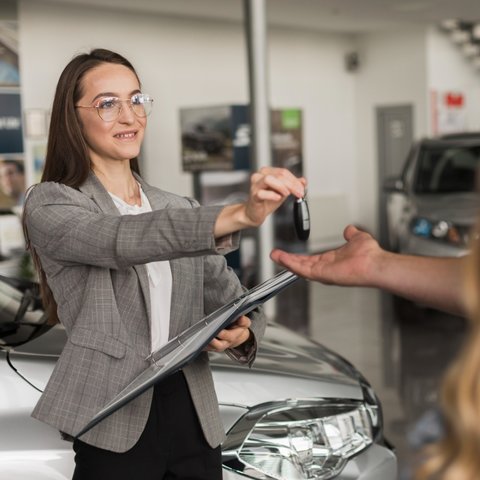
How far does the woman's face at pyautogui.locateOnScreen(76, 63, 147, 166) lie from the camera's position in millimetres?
2207

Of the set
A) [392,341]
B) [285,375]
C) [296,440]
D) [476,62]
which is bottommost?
[392,341]

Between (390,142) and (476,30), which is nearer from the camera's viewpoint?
(476,30)

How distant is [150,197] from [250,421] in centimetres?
81

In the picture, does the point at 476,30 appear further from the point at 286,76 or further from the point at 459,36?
the point at 286,76

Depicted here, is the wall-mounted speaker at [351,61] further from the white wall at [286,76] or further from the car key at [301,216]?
the car key at [301,216]

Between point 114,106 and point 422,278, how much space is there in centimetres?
93

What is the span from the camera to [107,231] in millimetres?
1962

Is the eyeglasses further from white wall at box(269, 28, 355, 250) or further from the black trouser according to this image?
white wall at box(269, 28, 355, 250)

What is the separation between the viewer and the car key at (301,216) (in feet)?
6.22

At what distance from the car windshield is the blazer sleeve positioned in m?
8.14

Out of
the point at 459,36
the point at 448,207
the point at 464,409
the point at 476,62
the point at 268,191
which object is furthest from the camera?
the point at 476,62

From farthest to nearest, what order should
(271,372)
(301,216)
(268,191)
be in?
1. (271,372)
2. (301,216)
3. (268,191)

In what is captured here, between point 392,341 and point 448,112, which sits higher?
point 448,112

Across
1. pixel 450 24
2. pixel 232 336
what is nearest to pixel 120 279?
pixel 232 336
